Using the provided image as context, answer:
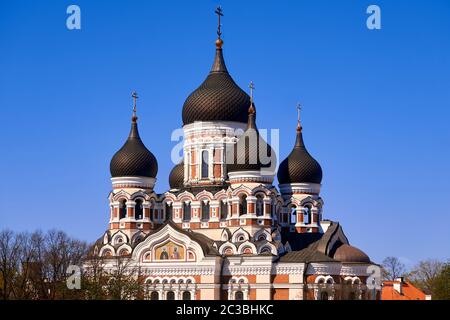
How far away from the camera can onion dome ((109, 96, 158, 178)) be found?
4481 cm

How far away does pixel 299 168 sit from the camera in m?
45.4

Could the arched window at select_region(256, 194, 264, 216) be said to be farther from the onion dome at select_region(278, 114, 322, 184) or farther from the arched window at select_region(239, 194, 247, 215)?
the onion dome at select_region(278, 114, 322, 184)

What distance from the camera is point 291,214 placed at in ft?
150

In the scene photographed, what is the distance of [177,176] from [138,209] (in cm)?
297

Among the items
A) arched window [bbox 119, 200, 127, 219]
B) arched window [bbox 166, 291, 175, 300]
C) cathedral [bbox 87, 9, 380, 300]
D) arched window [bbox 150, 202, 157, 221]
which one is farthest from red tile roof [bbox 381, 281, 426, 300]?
arched window [bbox 119, 200, 127, 219]

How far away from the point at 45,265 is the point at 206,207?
743 centimetres

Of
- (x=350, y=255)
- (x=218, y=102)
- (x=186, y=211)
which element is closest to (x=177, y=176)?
(x=186, y=211)

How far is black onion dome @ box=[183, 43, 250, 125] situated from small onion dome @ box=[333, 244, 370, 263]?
299 inches

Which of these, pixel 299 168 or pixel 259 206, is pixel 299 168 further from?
pixel 259 206

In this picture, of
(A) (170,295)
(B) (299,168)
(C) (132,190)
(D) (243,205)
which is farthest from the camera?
(B) (299,168)

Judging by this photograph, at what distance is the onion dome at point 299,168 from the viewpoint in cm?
4541
